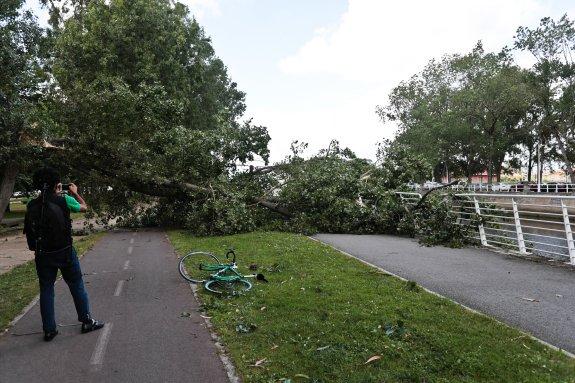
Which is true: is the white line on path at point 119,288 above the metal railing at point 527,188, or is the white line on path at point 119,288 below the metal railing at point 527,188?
below

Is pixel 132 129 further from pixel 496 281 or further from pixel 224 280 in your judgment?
pixel 496 281

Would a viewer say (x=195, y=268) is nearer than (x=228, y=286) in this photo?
No

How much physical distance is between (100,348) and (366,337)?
9.95ft

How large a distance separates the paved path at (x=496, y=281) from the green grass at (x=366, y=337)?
495 millimetres

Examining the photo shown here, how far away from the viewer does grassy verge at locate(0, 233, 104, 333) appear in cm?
704

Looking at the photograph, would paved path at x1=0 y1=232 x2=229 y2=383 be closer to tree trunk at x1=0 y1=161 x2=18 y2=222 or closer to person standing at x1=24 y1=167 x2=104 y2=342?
person standing at x1=24 y1=167 x2=104 y2=342

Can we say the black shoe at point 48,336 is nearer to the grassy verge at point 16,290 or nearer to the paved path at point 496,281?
the grassy verge at point 16,290

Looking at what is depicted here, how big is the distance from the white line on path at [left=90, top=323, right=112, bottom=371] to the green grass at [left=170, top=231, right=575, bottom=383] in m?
1.34

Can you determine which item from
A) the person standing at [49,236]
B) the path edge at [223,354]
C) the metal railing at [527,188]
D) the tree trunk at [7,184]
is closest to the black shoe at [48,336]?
the person standing at [49,236]

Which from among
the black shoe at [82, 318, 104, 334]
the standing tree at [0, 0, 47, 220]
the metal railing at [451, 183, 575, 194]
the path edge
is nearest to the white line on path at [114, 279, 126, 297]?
the path edge

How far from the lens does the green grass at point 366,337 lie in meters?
4.23

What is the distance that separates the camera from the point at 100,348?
5414 mm

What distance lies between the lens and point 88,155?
18812mm

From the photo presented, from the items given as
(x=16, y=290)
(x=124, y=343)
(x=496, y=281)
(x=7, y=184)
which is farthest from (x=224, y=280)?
(x=7, y=184)
